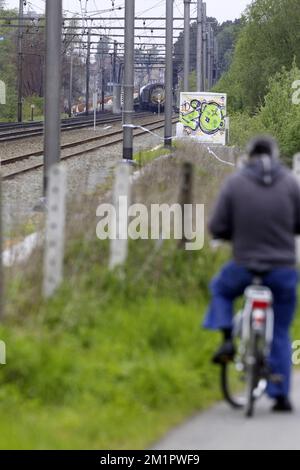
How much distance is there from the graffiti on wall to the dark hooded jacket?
31.9 metres

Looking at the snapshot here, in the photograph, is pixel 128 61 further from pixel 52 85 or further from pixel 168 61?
pixel 52 85

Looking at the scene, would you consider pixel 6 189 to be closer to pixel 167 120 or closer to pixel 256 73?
pixel 167 120

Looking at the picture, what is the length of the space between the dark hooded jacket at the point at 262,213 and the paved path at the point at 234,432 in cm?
100

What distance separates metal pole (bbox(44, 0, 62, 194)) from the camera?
21.4 m

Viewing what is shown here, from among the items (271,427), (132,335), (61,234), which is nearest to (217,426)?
(271,427)

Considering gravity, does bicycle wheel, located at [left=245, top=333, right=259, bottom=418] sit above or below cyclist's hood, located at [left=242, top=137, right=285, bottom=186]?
below

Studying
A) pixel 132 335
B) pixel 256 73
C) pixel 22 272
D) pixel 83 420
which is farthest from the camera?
pixel 256 73

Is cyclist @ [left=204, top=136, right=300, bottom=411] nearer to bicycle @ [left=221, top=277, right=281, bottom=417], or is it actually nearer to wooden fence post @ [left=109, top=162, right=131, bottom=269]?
bicycle @ [left=221, top=277, right=281, bottom=417]

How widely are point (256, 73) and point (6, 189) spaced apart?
47.2 m

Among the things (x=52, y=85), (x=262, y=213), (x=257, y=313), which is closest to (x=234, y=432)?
(x=257, y=313)

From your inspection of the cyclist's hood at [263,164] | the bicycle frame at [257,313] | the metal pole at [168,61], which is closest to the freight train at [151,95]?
the metal pole at [168,61]

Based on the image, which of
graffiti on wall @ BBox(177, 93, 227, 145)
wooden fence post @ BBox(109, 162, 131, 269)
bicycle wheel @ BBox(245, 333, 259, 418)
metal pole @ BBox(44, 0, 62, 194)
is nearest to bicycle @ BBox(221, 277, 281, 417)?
bicycle wheel @ BBox(245, 333, 259, 418)

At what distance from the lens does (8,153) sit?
38.5m

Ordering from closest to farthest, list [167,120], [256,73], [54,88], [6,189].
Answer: [54,88] < [6,189] < [167,120] < [256,73]
